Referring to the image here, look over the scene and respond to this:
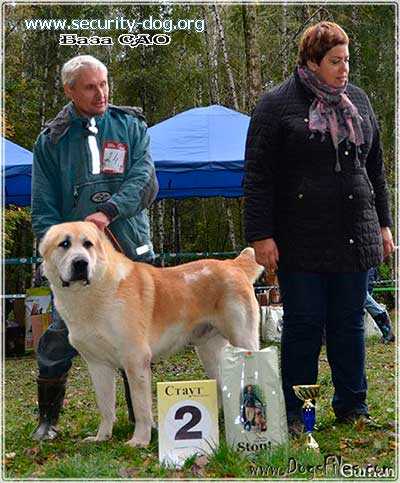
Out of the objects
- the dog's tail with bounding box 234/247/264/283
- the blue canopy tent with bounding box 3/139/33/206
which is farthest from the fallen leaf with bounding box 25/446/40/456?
the blue canopy tent with bounding box 3/139/33/206

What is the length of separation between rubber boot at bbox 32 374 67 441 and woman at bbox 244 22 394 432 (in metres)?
1.26

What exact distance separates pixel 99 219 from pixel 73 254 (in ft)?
0.99

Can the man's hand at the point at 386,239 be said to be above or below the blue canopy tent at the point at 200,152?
below

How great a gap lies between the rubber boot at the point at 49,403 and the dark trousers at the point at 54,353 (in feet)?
0.13

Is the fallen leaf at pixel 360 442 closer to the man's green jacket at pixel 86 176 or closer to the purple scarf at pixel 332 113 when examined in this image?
the purple scarf at pixel 332 113

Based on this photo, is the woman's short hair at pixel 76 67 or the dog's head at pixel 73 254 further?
the woman's short hair at pixel 76 67

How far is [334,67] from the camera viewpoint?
3.44m

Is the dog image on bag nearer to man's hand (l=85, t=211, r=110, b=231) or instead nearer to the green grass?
the green grass

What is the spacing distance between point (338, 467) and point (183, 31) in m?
14.2

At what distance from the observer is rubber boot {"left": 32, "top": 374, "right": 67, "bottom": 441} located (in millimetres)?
3842

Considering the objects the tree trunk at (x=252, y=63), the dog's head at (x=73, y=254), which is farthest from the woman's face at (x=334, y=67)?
the tree trunk at (x=252, y=63)

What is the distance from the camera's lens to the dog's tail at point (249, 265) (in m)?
3.97

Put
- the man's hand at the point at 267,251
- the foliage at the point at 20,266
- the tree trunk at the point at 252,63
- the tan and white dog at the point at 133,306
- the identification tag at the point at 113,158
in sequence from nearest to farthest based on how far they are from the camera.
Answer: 1. the tan and white dog at the point at 133,306
2. the man's hand at the point at 267,251
3. the identification tag at the point at 113,158
4. the tree trunk at the point at 252,63
5. the foliage at the point at 20,266

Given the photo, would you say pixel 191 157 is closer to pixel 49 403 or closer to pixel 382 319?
pixel 382 319
